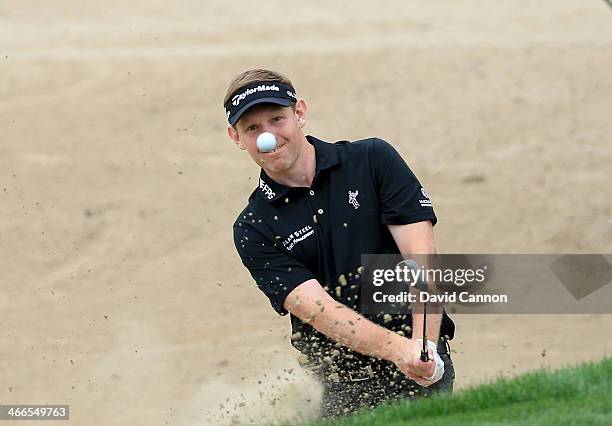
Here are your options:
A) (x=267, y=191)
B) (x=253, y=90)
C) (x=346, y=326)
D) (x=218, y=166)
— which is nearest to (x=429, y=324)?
(x=346, y=326)

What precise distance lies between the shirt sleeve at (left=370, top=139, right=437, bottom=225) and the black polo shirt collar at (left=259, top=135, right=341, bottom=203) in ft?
0.45

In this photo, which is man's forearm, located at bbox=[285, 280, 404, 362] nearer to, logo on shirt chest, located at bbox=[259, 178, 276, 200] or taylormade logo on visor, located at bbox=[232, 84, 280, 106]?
logo on shirt chest, located at bbox=[259, 178, 276, 200]

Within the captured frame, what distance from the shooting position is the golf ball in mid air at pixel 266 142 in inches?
154

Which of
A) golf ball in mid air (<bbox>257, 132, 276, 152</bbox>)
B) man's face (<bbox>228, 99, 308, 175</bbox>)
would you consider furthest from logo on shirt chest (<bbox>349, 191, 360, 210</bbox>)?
golf ball in mid air (<bbox>257, 132, 276, 152</bbox>)

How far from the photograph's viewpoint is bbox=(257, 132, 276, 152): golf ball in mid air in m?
3.92

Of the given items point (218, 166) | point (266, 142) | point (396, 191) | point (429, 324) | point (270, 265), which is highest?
point (218, 166)

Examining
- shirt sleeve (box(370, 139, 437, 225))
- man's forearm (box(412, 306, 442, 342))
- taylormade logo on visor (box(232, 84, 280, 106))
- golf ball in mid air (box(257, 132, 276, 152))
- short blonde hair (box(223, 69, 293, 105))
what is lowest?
man's forearm (box(412, 306, 442, 342))

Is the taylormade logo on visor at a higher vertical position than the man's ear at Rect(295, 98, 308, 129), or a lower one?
higher

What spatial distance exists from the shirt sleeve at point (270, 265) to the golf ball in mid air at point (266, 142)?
0.35 metres

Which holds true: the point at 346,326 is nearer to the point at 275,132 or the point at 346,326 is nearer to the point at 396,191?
the point at 396,191

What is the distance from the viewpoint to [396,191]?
406cm

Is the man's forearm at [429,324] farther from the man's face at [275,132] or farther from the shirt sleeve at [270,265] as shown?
the man's face at [275,132]

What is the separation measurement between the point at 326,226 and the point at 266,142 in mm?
385

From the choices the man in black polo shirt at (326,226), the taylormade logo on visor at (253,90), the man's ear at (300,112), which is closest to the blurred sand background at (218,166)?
the man in black polo shirt at (326,226)
